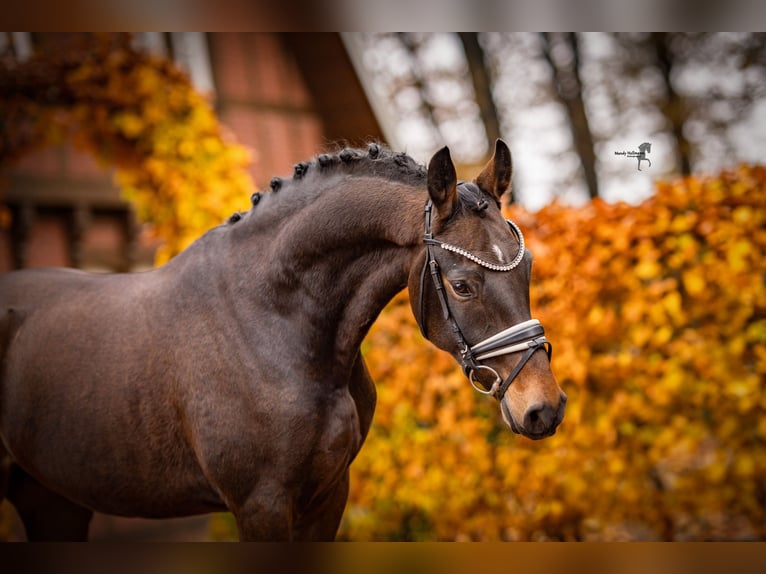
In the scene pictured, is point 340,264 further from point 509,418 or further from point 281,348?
point 509,418

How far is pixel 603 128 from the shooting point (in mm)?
6520

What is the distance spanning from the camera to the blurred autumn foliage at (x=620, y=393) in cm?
327

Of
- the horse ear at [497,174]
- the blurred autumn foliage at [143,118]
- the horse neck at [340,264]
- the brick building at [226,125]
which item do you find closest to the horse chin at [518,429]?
the horse neck at [340,264]

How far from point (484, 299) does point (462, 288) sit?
0.06 meters

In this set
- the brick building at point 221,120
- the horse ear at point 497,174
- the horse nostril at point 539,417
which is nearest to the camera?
the horse nostril at point 539,417

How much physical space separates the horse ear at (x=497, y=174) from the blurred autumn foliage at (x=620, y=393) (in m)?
1.63

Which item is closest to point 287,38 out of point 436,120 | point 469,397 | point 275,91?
point 275,91

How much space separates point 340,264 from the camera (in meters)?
1.91

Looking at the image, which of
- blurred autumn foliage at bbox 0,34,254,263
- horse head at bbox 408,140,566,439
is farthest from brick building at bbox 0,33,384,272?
horse head at bbox 408,140,566,439

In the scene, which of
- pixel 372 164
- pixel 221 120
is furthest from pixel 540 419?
pixel 221 120

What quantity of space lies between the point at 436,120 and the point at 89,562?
636cm

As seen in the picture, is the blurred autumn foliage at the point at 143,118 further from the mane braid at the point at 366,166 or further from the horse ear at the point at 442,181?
the horse ear at the point at 442,181

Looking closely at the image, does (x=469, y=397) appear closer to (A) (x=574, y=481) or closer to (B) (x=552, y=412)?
(A) (x=574, y=481)

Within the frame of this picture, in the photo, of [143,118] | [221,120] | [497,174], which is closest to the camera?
[497,174]
